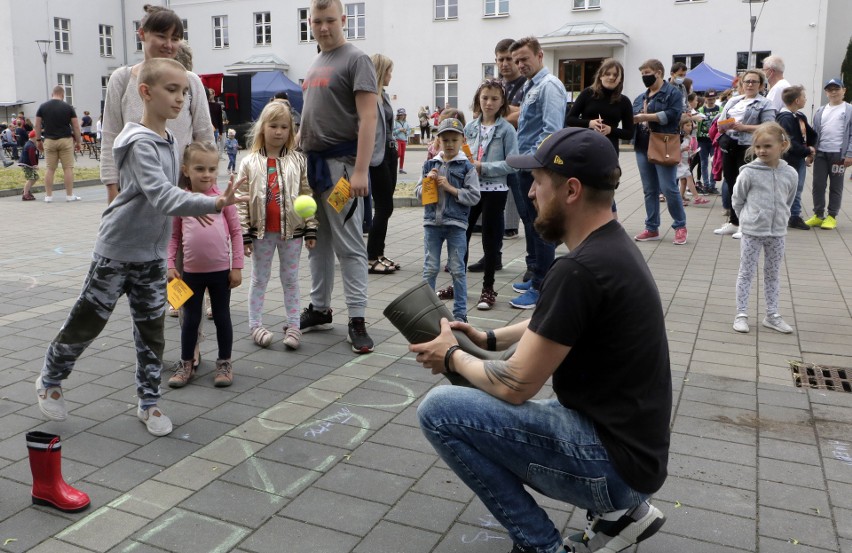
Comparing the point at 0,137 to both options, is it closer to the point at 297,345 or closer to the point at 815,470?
the point at 297,345

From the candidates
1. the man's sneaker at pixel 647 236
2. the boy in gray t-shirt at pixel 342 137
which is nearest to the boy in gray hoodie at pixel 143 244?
the boy in gray t-shirt at pixel 342 137

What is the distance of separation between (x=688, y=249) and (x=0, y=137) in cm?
2853

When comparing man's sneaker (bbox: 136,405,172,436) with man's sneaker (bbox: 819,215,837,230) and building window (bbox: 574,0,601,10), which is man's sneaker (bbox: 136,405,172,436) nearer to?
man's sneaker (bbox: 819,215,837,230)

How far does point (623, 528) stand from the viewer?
2.56 meters

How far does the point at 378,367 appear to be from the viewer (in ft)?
16.4

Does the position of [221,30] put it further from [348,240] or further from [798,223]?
[348,240]

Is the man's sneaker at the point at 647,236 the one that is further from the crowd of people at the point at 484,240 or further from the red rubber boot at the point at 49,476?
the red rubber boot at the point at 49,476

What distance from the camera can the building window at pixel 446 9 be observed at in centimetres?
3703

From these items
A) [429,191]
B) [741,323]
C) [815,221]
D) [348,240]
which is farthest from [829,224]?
[348,240]

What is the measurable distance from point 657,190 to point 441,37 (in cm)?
2976

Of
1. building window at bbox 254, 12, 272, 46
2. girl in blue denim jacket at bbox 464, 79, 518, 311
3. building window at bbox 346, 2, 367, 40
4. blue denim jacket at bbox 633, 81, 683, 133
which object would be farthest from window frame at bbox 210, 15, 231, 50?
girl in blue denim jacket at bbox 464, 79, 518, 311

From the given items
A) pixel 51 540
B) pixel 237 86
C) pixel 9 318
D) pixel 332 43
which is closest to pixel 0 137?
pixel 237 86

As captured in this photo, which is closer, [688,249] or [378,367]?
[378,367]

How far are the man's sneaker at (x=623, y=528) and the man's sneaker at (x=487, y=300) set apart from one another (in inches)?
155
